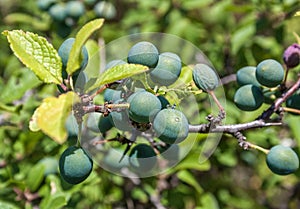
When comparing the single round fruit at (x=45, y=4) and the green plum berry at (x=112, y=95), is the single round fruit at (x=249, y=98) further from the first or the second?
the single round fruit at (x=45, y=4)

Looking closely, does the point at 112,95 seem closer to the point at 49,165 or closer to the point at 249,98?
the point at 249,98

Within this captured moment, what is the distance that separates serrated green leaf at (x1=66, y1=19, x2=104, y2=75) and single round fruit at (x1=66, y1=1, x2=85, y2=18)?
167 cm

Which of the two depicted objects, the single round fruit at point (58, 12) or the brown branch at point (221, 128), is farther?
the single round fruit at point (58, 12)

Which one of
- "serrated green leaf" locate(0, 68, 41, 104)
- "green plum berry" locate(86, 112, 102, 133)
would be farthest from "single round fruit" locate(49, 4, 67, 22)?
"green plum berry" locate(86, 112, 102, 133)

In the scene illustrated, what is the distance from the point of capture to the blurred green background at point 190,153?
208 cm

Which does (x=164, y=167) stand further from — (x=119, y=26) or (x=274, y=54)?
(x=119, y=26)

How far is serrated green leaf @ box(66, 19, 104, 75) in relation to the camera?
1.20m

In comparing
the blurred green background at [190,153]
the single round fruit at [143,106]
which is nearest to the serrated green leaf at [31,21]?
the blurred green background at [190,153]

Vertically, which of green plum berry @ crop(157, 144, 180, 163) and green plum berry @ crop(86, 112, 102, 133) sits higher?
green plum berry @ crop(86, 112, 102, 133)

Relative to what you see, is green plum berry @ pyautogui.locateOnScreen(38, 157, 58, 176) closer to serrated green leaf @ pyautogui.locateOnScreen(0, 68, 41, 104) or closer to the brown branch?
serrated green leaf @ pyautogui.locateOnScreen(0, 68, 41, 104)

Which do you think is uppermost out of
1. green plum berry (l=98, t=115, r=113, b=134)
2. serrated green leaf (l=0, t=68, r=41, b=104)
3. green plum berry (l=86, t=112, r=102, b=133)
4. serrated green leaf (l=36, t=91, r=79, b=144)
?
serrated green leaf (l=36, t=91, r=79, b=144)

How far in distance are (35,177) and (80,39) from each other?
39.4 inches

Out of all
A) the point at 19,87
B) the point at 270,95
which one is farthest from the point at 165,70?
the point at 19,87

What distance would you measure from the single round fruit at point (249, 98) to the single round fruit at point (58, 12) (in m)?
1.56
